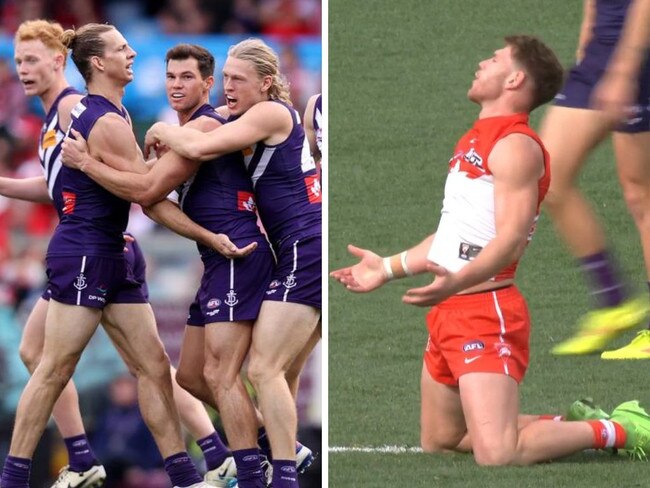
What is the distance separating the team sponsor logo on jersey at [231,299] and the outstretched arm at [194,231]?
0.50 feet

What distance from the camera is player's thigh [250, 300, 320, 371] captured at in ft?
22.7

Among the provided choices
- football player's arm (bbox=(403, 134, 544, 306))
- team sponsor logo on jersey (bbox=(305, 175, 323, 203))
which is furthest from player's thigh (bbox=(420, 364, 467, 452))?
team sponsor logo on jersey (bbox=(305, 175, 323, 203))

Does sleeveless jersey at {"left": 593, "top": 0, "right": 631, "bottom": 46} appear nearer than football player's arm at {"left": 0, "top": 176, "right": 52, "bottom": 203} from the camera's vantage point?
No

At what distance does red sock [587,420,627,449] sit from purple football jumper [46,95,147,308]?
6.72 feet

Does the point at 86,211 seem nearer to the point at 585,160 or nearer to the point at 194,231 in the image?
the point at 194,231

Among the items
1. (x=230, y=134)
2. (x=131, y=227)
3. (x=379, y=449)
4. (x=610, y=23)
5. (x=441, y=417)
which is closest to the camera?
(x=441, y=417)

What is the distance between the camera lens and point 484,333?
6426 millimetres

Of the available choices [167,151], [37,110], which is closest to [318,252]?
[167,151]

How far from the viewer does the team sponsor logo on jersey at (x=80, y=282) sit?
7.12m

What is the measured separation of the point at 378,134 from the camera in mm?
13094

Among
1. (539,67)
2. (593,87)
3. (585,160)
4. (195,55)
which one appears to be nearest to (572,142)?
(585,160)

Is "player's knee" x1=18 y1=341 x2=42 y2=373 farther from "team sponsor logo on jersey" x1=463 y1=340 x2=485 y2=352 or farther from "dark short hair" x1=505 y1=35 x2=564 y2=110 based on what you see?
"dark short hair" x1=505 y1=35 x2=564 y2=110

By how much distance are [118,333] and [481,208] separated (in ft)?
5.70

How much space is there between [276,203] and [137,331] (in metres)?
0.80
